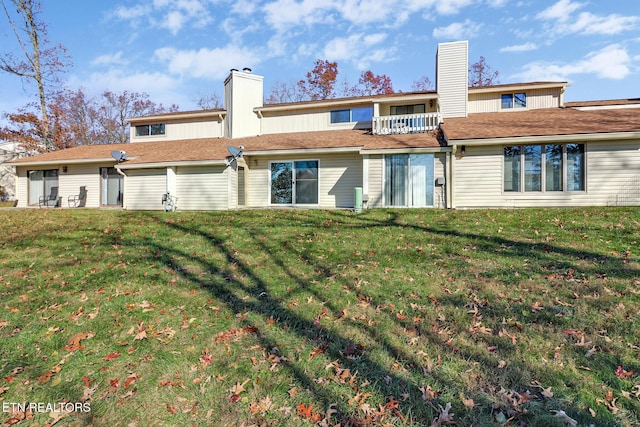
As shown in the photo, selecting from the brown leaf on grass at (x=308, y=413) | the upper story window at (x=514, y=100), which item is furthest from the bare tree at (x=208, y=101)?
the brown leaf on grass at (x=308, y=413)

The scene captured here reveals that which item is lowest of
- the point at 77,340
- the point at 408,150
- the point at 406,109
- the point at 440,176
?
the point at 77,340

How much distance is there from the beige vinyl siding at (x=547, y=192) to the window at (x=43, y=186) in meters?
19.1

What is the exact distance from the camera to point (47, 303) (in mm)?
4562

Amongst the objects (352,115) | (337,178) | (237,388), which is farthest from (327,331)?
(352,115)

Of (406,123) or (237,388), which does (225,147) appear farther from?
(237,388)

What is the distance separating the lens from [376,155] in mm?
12664

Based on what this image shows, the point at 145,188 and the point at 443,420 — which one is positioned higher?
the point at 145,188

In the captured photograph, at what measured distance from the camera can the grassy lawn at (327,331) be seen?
103 inches

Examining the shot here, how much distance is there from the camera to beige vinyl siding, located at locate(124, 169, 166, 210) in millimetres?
14531

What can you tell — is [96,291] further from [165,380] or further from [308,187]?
[308,187]

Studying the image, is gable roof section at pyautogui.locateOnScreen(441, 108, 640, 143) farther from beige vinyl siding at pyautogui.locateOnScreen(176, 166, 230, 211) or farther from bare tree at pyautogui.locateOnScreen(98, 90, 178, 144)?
bare tree at pyautogui.locateOnScreen(98, 90, 178, 144)

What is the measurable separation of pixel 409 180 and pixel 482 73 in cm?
2519

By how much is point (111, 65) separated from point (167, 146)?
22.8 feet

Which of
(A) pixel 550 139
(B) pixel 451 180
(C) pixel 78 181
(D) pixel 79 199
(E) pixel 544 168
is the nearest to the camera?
(A) pixel 550 139
